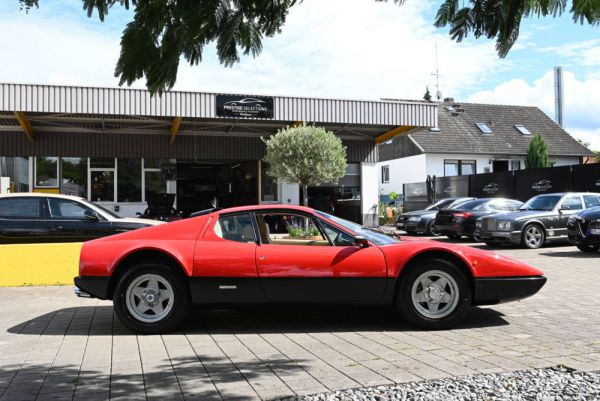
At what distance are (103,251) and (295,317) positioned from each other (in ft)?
7.31

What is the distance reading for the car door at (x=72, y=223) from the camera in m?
9.88

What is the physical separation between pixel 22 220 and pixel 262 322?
5.76 meters

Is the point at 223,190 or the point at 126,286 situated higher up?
the point at 223,190

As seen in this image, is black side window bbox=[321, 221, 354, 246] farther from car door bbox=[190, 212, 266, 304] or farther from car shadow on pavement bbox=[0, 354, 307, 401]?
car shadow on pavement bbox=[0, 354, 307, 401]

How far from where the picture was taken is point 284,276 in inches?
219

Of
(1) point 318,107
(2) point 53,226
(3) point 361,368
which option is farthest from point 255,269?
(1) point 318,107

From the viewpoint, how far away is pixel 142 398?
3.68 meters

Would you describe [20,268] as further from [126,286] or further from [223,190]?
[223,190]

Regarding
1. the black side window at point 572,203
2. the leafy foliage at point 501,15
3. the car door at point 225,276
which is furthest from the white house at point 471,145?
the leafy foliage at point 501,15

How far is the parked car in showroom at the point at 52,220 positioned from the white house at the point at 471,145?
28424mm

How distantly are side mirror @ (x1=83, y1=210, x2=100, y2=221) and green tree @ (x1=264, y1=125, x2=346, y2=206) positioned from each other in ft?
27.4

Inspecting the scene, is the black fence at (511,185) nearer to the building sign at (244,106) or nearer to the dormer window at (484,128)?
the dormer window at (484,128)

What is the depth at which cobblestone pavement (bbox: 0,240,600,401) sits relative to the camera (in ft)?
12.9

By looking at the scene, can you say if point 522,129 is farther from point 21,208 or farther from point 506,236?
point 21,208
